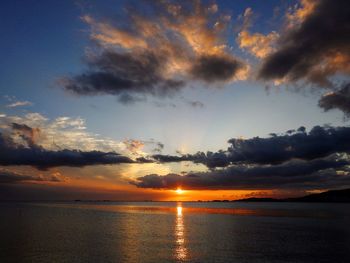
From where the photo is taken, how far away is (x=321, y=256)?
59.8 metres

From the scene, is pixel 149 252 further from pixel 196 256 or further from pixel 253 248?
pixel 253 248

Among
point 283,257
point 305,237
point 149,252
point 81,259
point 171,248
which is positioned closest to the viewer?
point 81,259

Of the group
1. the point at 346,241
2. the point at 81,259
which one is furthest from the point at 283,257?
the point at 81,259

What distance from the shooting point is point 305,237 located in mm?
86250

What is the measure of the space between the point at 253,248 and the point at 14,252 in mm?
43775

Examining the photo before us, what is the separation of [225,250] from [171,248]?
10.5 metres

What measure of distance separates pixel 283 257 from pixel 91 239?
43335mm

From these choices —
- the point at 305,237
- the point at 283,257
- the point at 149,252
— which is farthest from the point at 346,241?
the point at 149,252

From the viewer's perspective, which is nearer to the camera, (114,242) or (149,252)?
(149,252)

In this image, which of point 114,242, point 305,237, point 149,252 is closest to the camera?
point 149,252

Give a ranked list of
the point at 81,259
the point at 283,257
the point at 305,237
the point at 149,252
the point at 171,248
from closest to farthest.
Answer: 1. the point at 81,259
2. the point at 283,257
3. the point at 149,252
4. the point at 171,248
5. the point at 305,237

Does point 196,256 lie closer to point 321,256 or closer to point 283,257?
point 283,257

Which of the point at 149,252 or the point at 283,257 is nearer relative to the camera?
the point at 283,257

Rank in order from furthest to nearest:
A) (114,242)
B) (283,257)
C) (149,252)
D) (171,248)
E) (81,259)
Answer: (114,242) → (171,248) → (149,252) → (283,257) → (81,259)
